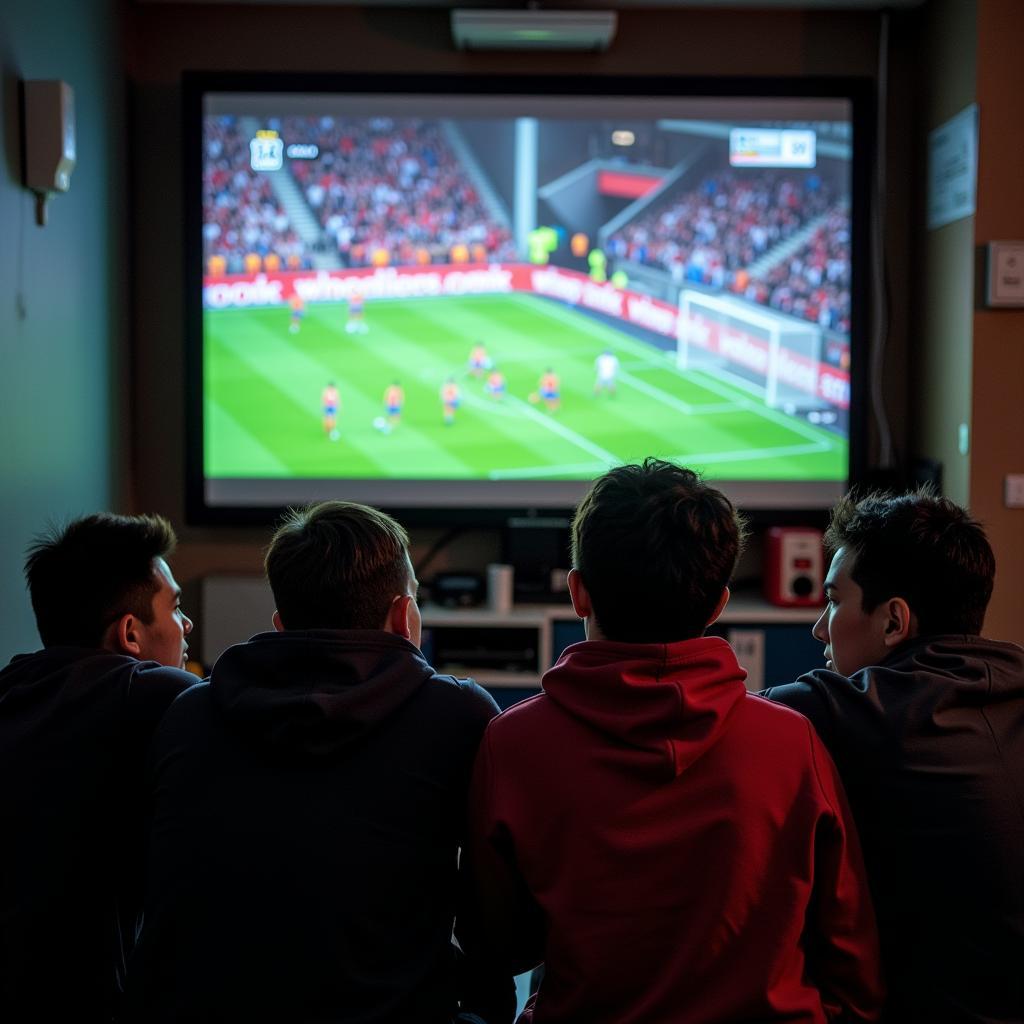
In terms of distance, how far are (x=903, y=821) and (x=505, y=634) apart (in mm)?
2789

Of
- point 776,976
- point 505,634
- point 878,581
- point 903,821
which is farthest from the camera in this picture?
point 505,634

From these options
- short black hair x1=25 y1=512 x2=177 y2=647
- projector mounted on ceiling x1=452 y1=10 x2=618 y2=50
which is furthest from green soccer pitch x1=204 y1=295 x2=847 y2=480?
short black hair x1=25 y1=512 x2=177 y2=647

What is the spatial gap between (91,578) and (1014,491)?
3.09 metres

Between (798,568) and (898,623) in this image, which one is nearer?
(898,623)

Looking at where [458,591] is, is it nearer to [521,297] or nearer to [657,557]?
[521,297]

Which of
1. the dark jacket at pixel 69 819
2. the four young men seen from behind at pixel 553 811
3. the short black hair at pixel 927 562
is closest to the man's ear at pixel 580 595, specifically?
the four young men seen from behind at pixel 553 811

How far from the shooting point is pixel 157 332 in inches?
174

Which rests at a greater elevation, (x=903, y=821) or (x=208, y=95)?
(x=208, y=95)

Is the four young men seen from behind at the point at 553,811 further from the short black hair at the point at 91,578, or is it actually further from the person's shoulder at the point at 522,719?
the short black hair at the point at 91,578

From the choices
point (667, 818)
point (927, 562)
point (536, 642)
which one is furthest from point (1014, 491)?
point (667, 818)

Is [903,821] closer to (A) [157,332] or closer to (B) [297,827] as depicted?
(B) [297,827]

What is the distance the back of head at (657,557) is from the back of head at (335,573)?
27 cm

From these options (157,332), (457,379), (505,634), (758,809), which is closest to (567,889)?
(758,809)

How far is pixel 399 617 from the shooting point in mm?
1557
